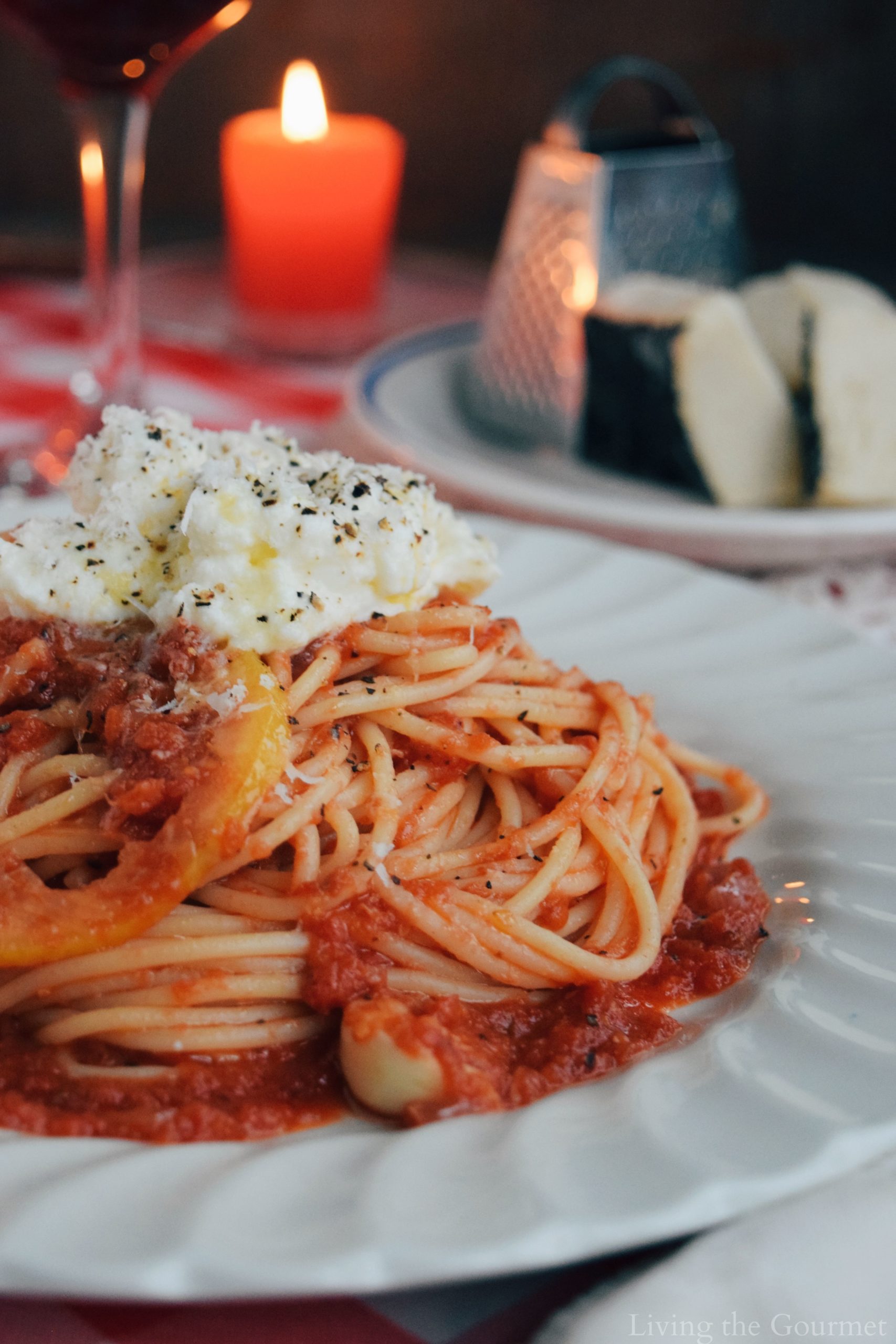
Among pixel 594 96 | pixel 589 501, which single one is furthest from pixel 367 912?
pixel 594 96

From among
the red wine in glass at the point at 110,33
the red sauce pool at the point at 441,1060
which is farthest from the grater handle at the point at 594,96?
the red sauce pool at the point at 441,1060

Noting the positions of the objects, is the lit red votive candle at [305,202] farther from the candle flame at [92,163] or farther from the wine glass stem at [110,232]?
the candle flame at [92,163]

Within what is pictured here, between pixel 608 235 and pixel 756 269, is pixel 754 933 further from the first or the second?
pixel 756 269

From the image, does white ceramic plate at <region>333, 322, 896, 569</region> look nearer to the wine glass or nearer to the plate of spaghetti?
the wine glass

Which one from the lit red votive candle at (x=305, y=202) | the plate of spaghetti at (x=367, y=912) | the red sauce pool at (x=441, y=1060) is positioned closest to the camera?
the plate of spaghetti at (x=367, y=912)

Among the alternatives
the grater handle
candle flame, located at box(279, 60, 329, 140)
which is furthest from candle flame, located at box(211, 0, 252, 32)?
the grater handle

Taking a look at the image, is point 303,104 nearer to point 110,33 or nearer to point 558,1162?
point 110,33

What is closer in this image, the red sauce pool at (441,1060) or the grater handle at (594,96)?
the red sauce pool at (441,1060)
